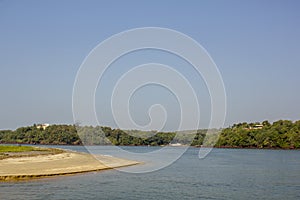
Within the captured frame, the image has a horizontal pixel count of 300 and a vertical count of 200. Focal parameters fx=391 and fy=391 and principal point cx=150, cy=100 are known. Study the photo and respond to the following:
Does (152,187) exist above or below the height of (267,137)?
below

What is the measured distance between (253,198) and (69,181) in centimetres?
1837

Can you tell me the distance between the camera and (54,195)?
31.7m

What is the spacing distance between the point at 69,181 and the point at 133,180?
6.92 metres

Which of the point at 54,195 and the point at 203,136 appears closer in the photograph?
the point at 54,195

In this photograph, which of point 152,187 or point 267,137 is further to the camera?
point 267,137

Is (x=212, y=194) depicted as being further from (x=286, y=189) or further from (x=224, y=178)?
(x=224, y=178)

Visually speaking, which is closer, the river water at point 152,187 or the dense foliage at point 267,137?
the river water at point 152,187

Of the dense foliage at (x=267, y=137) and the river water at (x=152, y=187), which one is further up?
the dense foliage at (x=267, y=137)

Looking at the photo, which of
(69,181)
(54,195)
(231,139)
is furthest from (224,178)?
(231,139)

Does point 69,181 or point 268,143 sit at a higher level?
point 268,143

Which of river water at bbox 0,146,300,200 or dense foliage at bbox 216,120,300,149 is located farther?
dense foliage at bbox 216,120,300,149

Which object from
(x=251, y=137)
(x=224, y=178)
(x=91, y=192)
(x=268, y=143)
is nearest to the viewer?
(x=91, y=192)

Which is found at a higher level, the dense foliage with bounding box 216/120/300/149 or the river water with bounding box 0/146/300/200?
the dense foliage with bounding box 216/120/300/149

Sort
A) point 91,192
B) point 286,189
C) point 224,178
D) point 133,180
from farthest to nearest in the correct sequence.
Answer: point 224,178 < point 133,180 < point 286,189 < point 91,192
